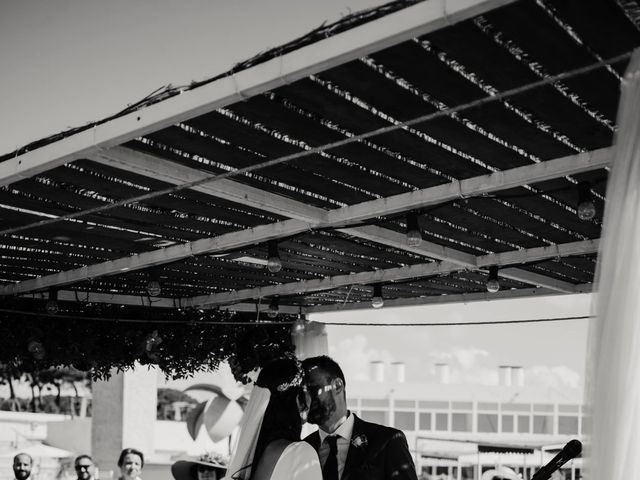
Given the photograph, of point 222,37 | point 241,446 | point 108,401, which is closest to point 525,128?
point 241,446

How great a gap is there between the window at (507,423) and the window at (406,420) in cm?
418

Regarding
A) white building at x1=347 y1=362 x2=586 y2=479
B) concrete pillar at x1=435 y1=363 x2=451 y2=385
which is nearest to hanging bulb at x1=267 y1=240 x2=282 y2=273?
white building at x1=347 y1=362 x2=586 y2=479

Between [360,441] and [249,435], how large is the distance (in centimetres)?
63

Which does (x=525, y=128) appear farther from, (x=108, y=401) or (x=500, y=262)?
(x=108, y=401)

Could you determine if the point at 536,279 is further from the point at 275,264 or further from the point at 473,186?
the point at 473,186

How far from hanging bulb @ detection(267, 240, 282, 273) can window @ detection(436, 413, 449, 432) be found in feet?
118

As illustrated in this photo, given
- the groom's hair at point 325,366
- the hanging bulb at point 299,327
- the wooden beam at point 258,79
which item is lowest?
the groom's hair at point 325,366

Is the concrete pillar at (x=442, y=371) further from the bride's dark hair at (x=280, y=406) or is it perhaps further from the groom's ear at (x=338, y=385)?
the bride's dark hair at (x=280, y=406)

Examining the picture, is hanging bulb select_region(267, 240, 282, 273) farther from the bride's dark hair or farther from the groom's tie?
the bride's dark hair

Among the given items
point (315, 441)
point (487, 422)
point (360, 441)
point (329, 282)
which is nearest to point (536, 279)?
point (329, 282)

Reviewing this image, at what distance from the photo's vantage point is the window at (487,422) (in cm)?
4172

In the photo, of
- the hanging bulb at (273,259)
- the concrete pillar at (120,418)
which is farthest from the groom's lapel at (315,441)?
the concrete pillar at (120,418)

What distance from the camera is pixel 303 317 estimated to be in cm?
1216

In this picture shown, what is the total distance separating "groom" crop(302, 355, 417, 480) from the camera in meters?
4.12
